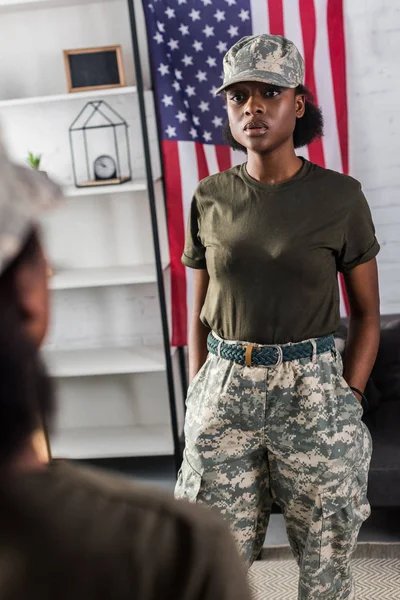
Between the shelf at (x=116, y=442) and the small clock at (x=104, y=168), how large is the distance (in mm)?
1142

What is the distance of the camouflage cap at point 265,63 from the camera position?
1874mm

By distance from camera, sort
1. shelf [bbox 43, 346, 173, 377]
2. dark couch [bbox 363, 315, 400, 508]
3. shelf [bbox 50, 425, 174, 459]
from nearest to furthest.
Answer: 1. dark couch [bbox 363, 315, 400, 508]
2. shelf [bbox 43, 346, 173, 377]
3. shelf [bbox 50, 425, 174, 459]

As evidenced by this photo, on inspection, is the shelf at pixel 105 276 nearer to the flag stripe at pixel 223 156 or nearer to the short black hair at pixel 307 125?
the flag stripe at pixel 223 156

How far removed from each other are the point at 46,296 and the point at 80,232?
10.6 ft

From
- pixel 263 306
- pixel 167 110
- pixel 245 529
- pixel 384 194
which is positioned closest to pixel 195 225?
pixel 263 306

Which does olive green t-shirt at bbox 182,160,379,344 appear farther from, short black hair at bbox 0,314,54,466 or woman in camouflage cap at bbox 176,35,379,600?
short black hair at bbox 0,314,54,466

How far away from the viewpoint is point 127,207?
3631 millimetres

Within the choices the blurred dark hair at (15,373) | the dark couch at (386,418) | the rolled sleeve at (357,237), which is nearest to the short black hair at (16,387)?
the blurred dark hair at (15,373)

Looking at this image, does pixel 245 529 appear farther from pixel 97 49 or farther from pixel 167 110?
pixel 97 49

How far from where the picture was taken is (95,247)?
368 cm

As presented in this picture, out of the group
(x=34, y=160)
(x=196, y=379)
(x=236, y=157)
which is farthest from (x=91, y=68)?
(x=196, y=379)

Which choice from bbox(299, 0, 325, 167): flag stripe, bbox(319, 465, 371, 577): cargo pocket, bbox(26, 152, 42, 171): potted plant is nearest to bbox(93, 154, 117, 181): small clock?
bbox(26, 152, 42, 171): potted plant

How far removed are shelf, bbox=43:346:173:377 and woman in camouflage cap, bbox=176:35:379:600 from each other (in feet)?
4.68

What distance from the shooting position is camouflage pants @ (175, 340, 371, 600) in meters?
1.83
